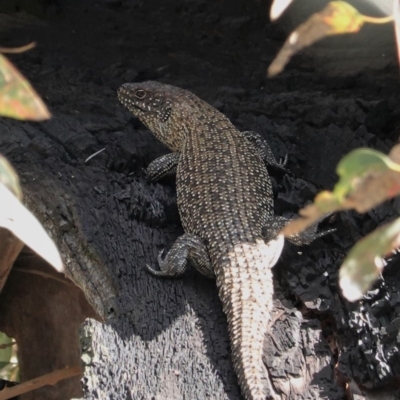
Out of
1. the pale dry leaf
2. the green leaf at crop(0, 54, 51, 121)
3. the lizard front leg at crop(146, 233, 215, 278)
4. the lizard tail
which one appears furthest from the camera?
the lizard front leg at crop(146, 233, 215, 278)

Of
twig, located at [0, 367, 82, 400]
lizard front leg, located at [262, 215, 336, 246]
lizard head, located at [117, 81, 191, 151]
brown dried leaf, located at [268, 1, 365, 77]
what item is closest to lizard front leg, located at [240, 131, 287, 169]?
lizard head, located at [117, 81, 191, 151]

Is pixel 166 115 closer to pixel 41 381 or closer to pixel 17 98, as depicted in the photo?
pixel 41 381

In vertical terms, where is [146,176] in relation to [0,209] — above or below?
below

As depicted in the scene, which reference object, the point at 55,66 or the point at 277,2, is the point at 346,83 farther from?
the point at 277,2

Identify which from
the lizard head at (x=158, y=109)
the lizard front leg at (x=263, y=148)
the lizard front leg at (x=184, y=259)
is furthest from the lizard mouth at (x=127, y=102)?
the lizard front leg at (x=184, y=259)

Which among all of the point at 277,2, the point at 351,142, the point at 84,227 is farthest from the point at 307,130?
the point at 277,2

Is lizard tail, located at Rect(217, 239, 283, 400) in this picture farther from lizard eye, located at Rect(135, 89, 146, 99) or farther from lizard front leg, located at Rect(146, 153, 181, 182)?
lizard eye, located at Rect(135, 89, 146, 99)

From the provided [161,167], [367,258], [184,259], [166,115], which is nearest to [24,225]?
[367,258]
